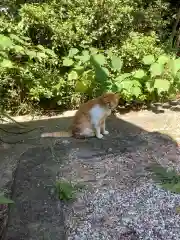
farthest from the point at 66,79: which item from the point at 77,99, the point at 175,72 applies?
the point at 175,72

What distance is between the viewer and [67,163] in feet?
11.6

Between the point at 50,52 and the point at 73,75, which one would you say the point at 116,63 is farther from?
the point at 50,52

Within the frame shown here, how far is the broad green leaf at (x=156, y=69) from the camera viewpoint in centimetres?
482

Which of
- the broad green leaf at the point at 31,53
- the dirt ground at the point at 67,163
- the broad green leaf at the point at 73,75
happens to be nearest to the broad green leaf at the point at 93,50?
the broad green leaf at the point at 73,75

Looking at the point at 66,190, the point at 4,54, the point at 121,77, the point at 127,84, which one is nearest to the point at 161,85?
the point at 127,84

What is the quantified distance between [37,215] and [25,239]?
0.93ft

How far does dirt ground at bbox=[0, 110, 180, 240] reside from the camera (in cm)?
254

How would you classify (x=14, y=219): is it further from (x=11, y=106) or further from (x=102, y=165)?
(x=11, y=106)

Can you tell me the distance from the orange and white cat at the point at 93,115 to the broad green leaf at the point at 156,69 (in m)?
0.82

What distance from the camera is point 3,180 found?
3.62 m

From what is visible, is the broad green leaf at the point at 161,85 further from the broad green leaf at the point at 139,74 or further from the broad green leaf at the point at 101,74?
the broad green leaf at the point at 101,74

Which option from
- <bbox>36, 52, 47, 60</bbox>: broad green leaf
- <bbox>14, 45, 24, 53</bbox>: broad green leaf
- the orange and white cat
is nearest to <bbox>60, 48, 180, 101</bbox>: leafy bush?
<bbox>36, 52, 47, 60</bbox>: broad green leaf

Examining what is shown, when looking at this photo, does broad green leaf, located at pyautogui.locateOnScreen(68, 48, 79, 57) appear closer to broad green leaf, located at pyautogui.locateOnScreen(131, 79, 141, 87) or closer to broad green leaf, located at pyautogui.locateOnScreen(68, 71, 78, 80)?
broad green leaf, located at pyautogui.locateOnScreen(68, 71, 78, 80)

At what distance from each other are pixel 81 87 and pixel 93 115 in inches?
39.3
